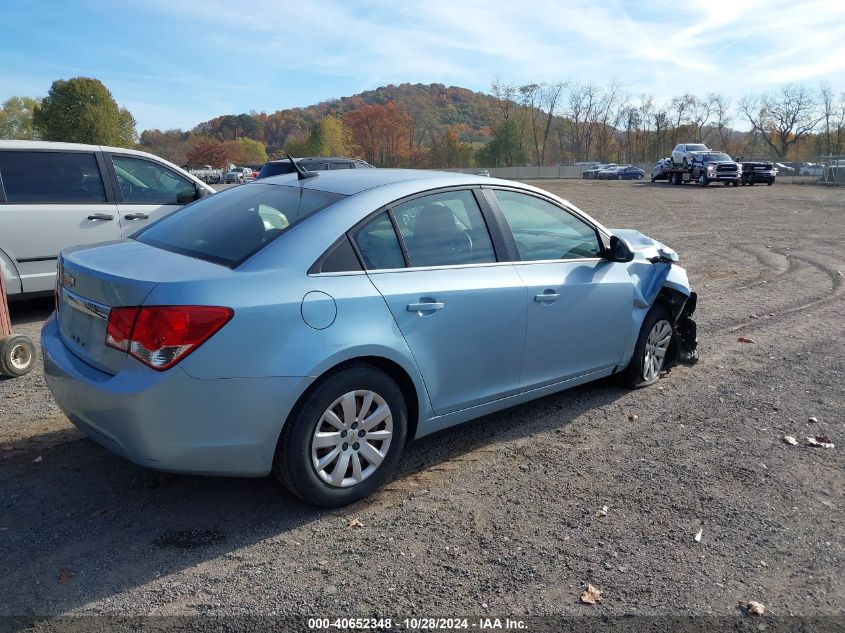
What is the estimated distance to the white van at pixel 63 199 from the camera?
696 centimetres

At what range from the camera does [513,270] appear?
166 inches

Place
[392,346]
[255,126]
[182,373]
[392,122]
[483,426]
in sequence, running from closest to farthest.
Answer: [182,373] < [392,346] < [483,426] < [392,122] < [255,126]

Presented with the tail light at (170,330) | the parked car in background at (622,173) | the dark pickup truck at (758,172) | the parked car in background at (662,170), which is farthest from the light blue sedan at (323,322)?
the parked car in background at (622,173)

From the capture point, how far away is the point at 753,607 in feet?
9.39

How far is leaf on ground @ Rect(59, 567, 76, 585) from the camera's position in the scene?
2904 mm

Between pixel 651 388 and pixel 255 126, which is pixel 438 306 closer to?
pixel 651 388

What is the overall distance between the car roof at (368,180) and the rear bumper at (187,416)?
126 centimetres

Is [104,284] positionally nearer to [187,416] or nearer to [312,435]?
[187,416]

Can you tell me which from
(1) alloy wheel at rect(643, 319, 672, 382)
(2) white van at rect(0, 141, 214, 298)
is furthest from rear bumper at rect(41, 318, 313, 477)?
(2) white van at rect(0, 141, 214, 298)

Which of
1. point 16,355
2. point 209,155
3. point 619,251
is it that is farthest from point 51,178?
point 209,155

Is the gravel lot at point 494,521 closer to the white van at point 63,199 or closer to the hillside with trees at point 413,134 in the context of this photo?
the white van at point 63,199

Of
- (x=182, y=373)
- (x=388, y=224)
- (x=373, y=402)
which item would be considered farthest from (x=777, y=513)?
(x=182, y=373)

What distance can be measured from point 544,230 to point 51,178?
5453 mm

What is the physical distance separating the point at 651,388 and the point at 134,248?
12.8 ft
